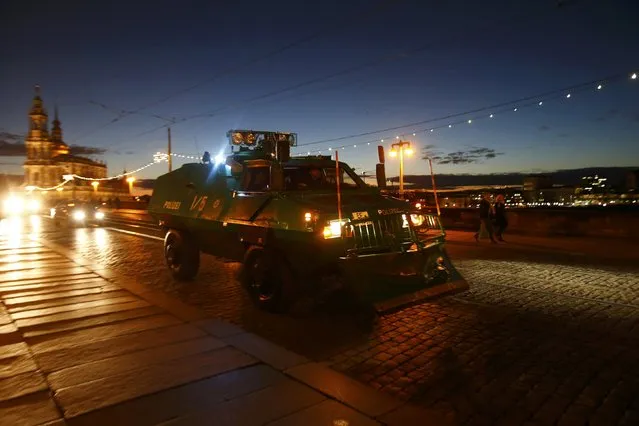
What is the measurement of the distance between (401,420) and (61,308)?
604 cm

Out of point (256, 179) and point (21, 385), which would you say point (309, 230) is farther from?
point (21, 385)

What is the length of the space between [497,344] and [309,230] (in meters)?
2.66

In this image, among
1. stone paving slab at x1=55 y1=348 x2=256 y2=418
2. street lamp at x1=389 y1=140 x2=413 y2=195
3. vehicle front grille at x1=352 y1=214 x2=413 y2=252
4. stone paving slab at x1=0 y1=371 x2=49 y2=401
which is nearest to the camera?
stone paving slab at x1=55 y1=348 x2=256 y2=418

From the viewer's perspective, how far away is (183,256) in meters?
9.04

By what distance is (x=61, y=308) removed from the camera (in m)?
7.12

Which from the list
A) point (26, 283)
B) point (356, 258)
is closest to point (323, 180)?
point (356, 258)

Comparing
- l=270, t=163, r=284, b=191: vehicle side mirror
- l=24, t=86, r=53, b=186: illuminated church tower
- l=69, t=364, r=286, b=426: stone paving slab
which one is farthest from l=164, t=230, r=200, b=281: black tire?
l=24, t=86, r=53, b=186: illuminated church tower

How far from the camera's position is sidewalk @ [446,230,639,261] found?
1252 centimetres

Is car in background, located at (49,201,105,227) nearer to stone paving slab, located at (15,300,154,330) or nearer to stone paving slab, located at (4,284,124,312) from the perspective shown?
stone paving slab, located at (4,284,124,312)

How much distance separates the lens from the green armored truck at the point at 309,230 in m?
5.79

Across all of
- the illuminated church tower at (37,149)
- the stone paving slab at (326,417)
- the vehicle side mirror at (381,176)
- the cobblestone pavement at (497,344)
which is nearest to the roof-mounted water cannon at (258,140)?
the vehicle side mirror at (381,176)

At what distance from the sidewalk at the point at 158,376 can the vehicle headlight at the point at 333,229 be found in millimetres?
1552

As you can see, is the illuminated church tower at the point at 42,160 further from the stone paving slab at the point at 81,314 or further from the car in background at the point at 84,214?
the stone paving slab at the point at 81,314

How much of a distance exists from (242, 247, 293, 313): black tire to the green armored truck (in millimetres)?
15
